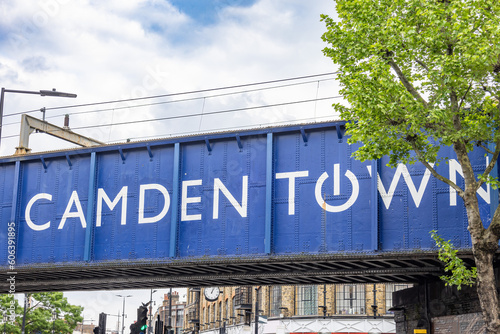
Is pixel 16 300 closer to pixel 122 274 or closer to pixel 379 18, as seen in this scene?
pixel 122 274

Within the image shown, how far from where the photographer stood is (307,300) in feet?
156

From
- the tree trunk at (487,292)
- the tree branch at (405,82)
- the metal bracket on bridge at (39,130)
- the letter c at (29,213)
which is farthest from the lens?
the metal bracket on bridge at (39,130)

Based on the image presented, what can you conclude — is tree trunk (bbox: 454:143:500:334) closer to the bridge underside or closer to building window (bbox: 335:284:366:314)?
the bridge underside

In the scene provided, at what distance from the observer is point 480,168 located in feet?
64.9

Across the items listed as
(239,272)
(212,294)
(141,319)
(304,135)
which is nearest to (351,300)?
(212,294)

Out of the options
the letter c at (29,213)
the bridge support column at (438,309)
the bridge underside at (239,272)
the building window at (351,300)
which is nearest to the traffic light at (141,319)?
the bridge underside at (239,272)

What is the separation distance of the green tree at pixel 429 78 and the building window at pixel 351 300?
102 ft

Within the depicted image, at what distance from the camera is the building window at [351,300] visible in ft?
149

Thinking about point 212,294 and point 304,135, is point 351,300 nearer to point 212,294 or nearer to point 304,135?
point 212,294

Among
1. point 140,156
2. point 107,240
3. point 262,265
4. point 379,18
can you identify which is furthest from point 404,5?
point 107,240

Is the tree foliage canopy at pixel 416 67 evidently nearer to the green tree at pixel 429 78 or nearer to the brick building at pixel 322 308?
the green tree at pixel 429 78

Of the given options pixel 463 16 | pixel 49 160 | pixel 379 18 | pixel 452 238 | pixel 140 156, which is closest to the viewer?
pixel 463 16

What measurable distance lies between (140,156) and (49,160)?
4.31m

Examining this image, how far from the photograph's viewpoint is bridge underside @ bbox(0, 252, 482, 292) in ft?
69.4
